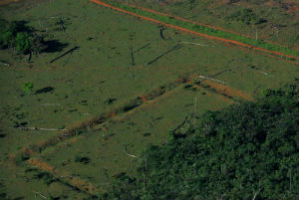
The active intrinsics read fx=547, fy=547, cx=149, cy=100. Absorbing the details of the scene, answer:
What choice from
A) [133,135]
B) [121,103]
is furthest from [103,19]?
[133,135]

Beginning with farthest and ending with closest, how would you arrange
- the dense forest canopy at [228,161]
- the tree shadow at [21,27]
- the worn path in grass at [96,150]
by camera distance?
1. the tree shadow at [21,27]
2. the worn path in grass at [96,150]
3. the dense forest canopy at [228,161]

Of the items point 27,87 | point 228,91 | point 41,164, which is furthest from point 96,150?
point 228,91

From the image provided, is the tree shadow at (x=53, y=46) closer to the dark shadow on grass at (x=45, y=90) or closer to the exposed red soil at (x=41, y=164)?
the dark shadow on grass at (x=45, y=90)

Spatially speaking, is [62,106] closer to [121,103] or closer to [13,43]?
[121,103]

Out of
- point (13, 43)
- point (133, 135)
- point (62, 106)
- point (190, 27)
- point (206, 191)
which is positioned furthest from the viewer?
point (190, 27)

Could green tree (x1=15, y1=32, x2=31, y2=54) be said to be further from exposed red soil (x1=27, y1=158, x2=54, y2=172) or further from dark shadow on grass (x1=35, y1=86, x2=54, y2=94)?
exposed red soil (x1=27, y1=158, x2=54, y2=172)

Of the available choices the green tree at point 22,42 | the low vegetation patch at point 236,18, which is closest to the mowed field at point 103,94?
the green tree at point 22,42

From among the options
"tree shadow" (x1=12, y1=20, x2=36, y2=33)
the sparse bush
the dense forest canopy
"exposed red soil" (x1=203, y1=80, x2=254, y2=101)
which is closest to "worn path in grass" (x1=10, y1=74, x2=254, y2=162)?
"exposed red soil" (x1=203, y1=80, x2=254, y2=101)
